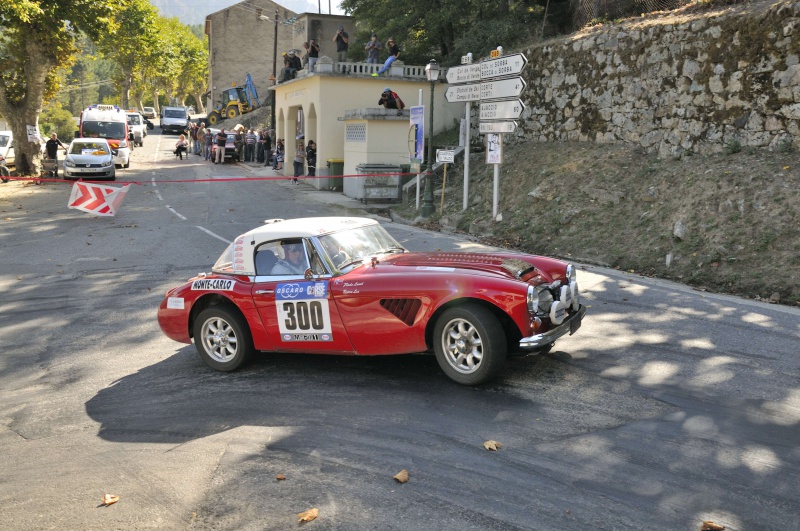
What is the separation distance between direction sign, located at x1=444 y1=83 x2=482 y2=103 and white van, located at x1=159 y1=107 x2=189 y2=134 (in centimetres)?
5061

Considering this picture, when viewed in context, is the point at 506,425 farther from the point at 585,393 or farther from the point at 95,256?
the point at 95,256

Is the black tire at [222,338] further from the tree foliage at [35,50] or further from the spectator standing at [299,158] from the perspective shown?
the spectator standing at [299,158]

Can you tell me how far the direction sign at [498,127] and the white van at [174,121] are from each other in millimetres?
52409

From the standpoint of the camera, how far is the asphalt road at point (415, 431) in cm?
421

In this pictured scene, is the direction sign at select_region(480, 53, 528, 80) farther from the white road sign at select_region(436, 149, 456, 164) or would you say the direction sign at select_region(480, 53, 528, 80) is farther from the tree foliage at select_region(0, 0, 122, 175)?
the tree foliage at select_region(0, 0, 122, 175)

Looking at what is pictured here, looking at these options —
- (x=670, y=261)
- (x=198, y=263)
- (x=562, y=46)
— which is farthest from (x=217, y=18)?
(x=670, y=261)

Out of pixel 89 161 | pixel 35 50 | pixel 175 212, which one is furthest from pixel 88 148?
pixel 175 212

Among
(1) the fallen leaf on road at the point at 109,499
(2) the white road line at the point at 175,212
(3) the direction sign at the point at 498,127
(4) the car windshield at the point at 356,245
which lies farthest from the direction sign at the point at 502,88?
(1) the fallen leaf on road at the point at 109,499

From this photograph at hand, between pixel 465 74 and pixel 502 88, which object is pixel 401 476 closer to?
pixel 502 88

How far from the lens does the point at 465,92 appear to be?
17375mm

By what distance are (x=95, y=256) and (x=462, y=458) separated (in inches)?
453

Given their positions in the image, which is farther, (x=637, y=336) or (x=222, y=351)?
(x=637, y=336)

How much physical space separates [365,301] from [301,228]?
1.25 meters

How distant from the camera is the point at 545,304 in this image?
6.16 m
